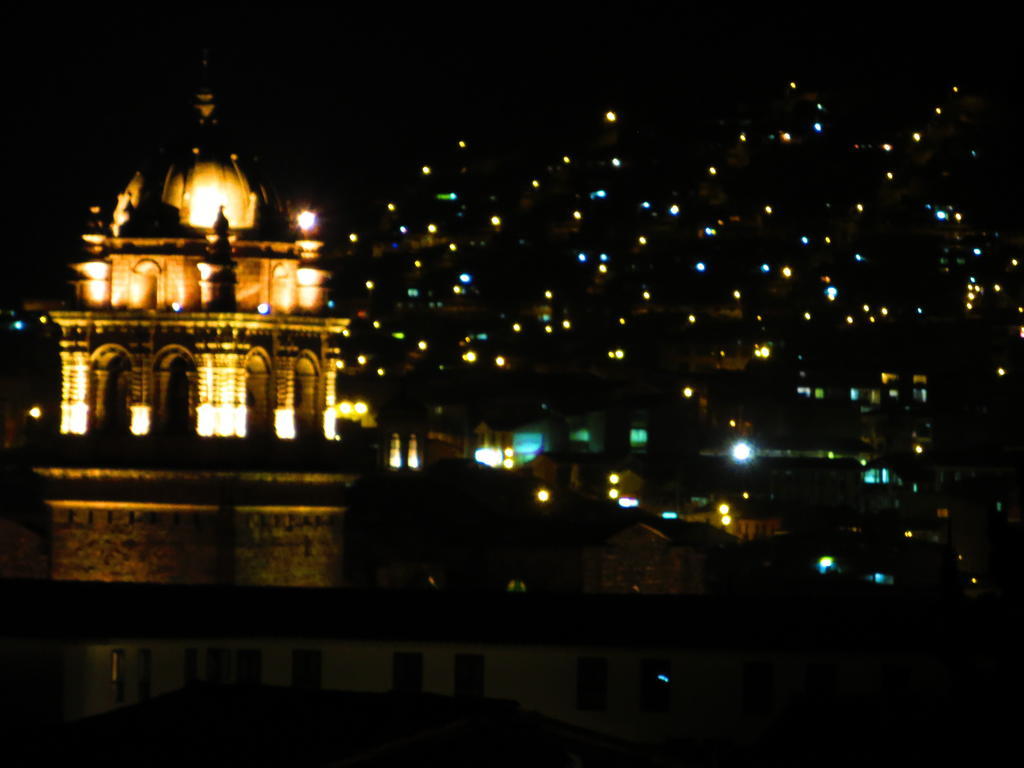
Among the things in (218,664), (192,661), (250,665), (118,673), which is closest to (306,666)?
(250,665)

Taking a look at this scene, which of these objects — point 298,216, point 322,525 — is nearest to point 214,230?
point 298,216

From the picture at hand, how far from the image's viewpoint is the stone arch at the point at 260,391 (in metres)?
48.4

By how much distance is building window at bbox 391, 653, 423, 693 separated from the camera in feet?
150

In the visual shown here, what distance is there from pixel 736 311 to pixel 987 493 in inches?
3777

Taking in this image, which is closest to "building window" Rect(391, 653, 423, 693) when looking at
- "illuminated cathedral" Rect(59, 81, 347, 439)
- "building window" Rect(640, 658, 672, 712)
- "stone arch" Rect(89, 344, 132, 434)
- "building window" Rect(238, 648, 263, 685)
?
"building window" Rect(238, 648, 263, 685)

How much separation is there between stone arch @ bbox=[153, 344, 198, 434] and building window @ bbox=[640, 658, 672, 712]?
7633 millimetres

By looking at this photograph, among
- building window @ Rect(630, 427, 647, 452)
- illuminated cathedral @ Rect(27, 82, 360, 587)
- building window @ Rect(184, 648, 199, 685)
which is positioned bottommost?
building window @ Rect(184, 648, 199, 685)

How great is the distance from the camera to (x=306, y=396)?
160 feet

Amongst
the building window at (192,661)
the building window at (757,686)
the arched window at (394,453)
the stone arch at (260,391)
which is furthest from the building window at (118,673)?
the arched window at (394,453)

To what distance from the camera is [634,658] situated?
1807 inches

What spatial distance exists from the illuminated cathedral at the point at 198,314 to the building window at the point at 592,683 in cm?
584

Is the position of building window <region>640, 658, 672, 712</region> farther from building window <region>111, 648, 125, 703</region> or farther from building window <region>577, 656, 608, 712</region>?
building window <region>111, 648, 125, 703</region>

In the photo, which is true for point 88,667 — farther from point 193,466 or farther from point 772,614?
point 772,614

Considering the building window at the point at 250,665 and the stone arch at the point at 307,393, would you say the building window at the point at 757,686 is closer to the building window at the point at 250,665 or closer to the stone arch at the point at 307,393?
the building window at the point at 250,665
